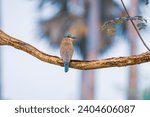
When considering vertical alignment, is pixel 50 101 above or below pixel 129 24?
below

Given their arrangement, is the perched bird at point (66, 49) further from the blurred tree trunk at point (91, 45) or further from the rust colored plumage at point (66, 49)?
the blurred tree trunk at point (91, 45)

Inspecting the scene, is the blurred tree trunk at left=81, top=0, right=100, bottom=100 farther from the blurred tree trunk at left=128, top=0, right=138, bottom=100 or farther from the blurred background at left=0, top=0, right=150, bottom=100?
the blurred tree trunk at left=128, top=0, right=138, bottom=100

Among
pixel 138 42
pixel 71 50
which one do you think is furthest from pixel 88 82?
pixel 138 42

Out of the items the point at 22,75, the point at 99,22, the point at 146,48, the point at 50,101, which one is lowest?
the point at 50,101

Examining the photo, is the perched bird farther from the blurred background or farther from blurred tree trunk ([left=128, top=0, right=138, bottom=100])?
blurred tree trunk ([left=128, top=0, right=138, bottom=100])

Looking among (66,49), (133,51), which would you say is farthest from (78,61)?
(133,51)

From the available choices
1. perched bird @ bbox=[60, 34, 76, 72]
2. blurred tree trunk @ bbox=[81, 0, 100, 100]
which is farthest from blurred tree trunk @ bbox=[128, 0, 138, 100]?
perched bird @ bbox=[60, 34, 76, 72]

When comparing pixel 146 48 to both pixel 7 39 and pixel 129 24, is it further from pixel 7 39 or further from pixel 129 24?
pixel 7 39

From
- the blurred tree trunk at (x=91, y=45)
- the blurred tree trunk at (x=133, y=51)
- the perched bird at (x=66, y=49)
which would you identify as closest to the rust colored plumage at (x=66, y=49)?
the perched bird at (x=66, y=49)
